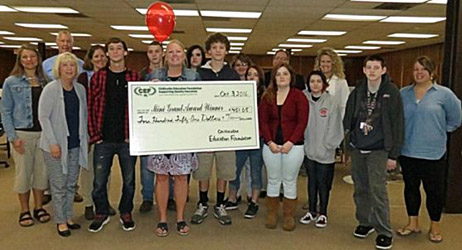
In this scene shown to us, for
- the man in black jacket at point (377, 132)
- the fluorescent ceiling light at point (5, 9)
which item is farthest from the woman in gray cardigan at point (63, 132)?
the fluorescent ceiling light at point (5, 9)

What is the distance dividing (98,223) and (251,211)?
134 cm

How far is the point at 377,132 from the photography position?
3268 millimetres

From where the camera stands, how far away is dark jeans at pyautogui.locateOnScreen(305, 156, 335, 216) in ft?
12.4

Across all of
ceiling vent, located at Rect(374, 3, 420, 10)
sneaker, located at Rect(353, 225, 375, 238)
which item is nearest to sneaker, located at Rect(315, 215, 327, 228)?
sneaker, located at Rect(353, 225, 375, 238)

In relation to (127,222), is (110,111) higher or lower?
higher

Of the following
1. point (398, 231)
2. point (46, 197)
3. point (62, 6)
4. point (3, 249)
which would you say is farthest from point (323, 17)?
point (3, 249)

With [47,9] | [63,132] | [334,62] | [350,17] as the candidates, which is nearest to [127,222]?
[63,132]

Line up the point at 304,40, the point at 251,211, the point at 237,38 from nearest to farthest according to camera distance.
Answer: the point at 251,211, the point at 237,38, the point at 304,40

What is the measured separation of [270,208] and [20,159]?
6.95 feet

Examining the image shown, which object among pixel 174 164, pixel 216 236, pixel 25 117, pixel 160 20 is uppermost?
pixel 160 20

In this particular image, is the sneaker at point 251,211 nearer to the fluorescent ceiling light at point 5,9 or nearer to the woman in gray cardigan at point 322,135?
the woman in gray cardigan at point 322,135

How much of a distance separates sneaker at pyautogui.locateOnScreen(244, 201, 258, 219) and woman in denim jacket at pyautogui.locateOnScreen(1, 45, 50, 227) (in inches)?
70.9

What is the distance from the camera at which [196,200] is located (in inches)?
180

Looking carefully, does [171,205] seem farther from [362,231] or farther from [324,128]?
[362,231]
